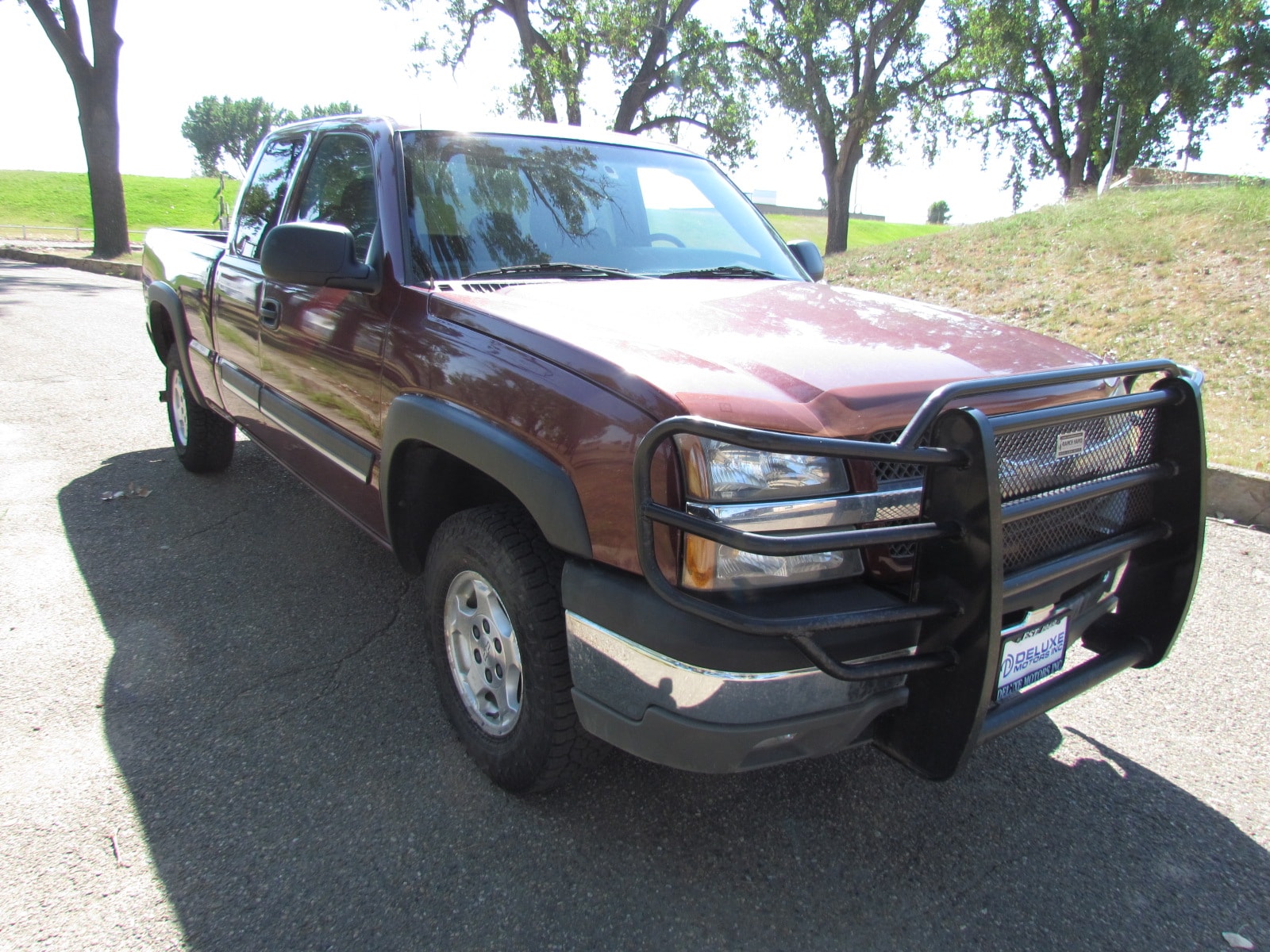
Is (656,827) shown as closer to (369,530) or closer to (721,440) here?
(721,440)

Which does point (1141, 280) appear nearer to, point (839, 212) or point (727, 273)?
point (727, 273)

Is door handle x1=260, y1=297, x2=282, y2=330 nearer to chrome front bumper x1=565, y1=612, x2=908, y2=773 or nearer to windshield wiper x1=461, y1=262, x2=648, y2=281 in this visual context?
windshield wiper x1=461, y1=262, x2=648, y2=281

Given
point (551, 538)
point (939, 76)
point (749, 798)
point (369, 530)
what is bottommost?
point (749, 798)

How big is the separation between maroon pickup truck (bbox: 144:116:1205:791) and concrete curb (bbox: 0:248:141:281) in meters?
17.8

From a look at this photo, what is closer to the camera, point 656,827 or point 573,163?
point 656,827

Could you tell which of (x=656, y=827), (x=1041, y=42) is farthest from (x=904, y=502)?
(x=1041, y=42)

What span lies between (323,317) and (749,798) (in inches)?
85.4

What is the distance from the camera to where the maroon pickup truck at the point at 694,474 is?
1.87m

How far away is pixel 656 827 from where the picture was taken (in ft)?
8.02

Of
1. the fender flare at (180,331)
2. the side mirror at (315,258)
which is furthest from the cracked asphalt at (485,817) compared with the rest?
the fender flare at (180,331)

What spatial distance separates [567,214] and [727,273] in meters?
0.63

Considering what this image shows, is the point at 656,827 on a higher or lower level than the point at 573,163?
lower

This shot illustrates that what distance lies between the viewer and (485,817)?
2453 millimetres

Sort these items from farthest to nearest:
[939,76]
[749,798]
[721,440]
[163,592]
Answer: [939,76] → [163,592] → [749,798] → [721,440]
